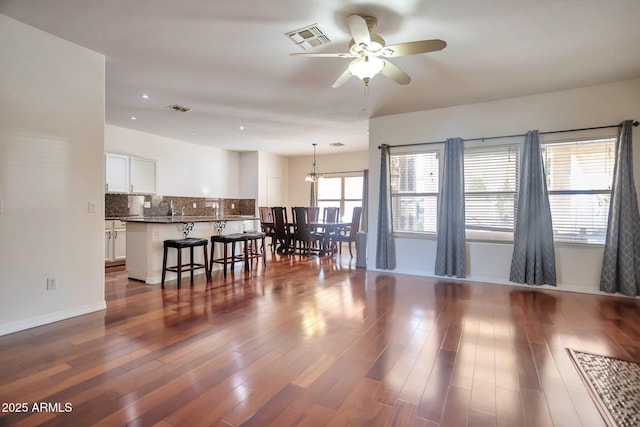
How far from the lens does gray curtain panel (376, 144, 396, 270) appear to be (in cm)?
526

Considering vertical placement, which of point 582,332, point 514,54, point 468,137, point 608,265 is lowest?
point 582,332

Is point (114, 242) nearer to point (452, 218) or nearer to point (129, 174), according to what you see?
point (129, 174)

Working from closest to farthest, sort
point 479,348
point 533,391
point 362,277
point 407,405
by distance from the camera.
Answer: point 407,405, point 533,391, point 479,348, point 362,277

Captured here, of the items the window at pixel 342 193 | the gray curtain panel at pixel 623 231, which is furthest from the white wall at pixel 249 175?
the gray curtain panel at pixel 623 231

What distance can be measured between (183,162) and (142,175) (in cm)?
113

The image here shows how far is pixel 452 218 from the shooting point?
4738mm

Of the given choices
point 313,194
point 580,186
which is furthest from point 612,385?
point 313,194

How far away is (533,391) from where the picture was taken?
185 cm

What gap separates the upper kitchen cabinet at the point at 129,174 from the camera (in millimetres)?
5797

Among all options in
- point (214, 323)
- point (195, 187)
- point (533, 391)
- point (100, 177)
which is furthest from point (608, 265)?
point (195, 187)

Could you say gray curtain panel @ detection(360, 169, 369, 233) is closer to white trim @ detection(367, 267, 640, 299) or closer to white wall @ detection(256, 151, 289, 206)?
white wall @ detection(256, 151, 289, 206)

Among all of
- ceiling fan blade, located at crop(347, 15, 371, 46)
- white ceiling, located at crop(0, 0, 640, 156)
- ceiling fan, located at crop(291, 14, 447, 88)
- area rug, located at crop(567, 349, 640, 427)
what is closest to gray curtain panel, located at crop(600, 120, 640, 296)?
white ceiling, located at crop(0, 0, 640, 156)

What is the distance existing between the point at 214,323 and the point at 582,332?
3.34m

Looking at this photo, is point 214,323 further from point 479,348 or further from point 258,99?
point 258,99
